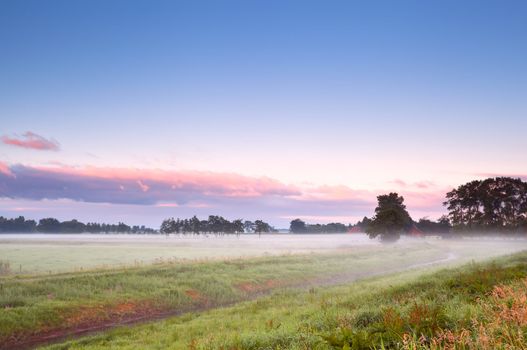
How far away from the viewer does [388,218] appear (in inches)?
3664

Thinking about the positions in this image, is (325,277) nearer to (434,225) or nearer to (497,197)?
(497,197)

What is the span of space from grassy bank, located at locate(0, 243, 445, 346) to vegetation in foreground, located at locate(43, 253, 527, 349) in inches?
206

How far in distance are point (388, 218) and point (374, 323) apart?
285ft

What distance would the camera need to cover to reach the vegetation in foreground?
7457 mm

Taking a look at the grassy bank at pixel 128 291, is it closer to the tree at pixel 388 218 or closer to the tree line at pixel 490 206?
the tree at pixel 388 218

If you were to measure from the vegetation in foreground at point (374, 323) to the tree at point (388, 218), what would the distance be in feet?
231

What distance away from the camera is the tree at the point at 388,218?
9308 centimetres

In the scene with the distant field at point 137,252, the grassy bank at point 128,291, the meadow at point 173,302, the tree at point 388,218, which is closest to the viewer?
the meadow at point 173,302

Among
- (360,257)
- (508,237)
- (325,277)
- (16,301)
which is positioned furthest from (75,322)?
(508,237)

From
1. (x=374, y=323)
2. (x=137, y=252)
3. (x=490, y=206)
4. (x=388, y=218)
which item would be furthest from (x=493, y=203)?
(x=374, y=323)

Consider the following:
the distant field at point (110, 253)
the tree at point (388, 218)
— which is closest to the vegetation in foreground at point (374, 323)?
the distant field at point (110, 253)

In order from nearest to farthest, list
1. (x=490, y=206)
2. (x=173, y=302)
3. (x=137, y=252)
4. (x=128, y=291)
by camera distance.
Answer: (x=173, y=302), (x=128, y=291), (x=137, y=252), (x=490, y=206)

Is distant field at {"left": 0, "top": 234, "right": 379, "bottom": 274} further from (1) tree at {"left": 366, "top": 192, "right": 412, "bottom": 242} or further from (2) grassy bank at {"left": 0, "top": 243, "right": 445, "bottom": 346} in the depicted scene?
(2) grassy bank at {"left": 0, "top": 243, "right": 445, "bottom": 346}

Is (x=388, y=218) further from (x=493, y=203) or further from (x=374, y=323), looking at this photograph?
(x=374, y=323)
